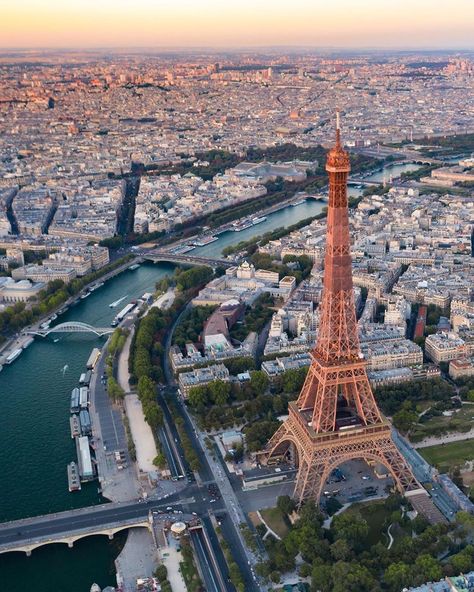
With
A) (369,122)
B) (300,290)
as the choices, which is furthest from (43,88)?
(300,290)

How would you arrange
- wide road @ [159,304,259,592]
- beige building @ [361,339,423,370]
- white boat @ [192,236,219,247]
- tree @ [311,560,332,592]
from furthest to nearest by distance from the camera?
white boat @ [192,236,219,247], beige building @ [361,339,423,370], wide road @ [159,304,259,592], tree @ [311,560,332,592]

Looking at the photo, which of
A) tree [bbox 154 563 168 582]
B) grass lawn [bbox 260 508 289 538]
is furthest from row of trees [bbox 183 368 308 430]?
tree [bbox 154 563 168 582]

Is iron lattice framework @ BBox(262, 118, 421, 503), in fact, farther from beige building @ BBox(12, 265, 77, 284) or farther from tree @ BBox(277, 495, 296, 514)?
beige building @ BBox(12, 265, 77, 284)

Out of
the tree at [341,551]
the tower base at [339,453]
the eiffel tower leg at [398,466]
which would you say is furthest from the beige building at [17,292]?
the tree at [341,551]

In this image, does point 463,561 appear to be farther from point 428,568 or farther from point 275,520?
point 275,520

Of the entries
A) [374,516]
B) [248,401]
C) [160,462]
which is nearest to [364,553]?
[374,516]

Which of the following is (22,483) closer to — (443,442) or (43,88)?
(443,442)

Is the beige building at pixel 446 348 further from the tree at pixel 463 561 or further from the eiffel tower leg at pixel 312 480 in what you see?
the tree at pixel 463 561
